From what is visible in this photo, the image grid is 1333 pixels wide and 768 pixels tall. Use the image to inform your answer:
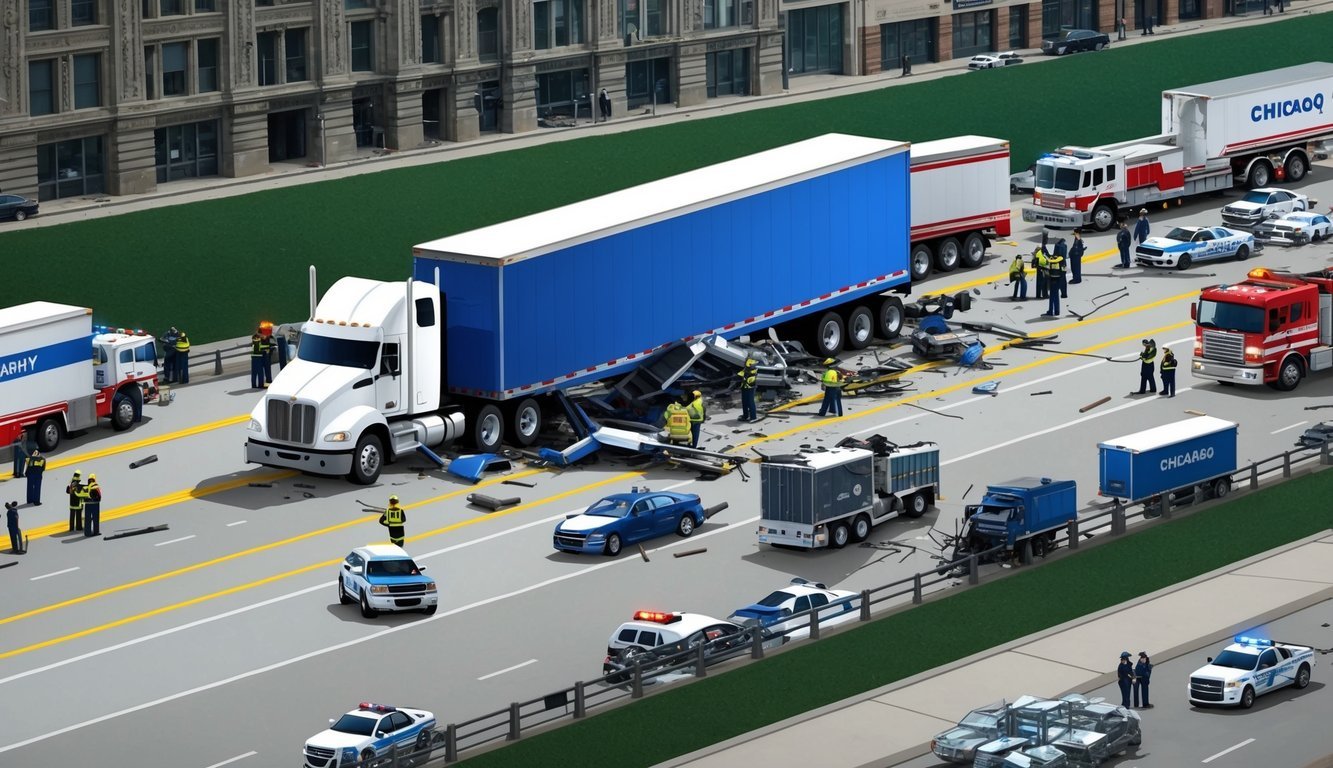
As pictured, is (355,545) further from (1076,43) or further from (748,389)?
(1076,43)

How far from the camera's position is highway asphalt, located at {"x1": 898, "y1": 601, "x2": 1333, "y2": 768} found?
40156 mm

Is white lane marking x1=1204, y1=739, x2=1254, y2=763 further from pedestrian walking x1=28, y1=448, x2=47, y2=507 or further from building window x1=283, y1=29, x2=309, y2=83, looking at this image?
building window x1=283, y1=29, x2=309, y2=83

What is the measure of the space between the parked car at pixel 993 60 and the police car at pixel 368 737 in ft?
263

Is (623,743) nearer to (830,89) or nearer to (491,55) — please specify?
(491,55)

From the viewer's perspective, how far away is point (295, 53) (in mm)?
94312

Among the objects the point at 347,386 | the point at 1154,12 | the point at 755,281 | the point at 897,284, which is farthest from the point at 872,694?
the point at 1154,12

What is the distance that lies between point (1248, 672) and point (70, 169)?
57.3 meters

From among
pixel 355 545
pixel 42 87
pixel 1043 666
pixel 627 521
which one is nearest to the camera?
pixel 1043 666

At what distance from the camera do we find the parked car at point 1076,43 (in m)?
122

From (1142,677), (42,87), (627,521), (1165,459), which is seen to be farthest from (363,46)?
(1142,677)

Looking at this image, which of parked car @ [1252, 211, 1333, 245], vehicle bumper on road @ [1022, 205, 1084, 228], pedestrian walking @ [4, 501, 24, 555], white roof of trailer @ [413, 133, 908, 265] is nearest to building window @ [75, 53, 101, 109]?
white roof of trailer @ [413, 133, 908, 265]

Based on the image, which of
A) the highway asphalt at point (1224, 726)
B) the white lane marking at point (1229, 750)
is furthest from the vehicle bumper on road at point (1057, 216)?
the white lane marking at point (1229, 750)

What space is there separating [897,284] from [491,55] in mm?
38478

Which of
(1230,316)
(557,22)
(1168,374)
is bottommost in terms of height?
(1168,374)
